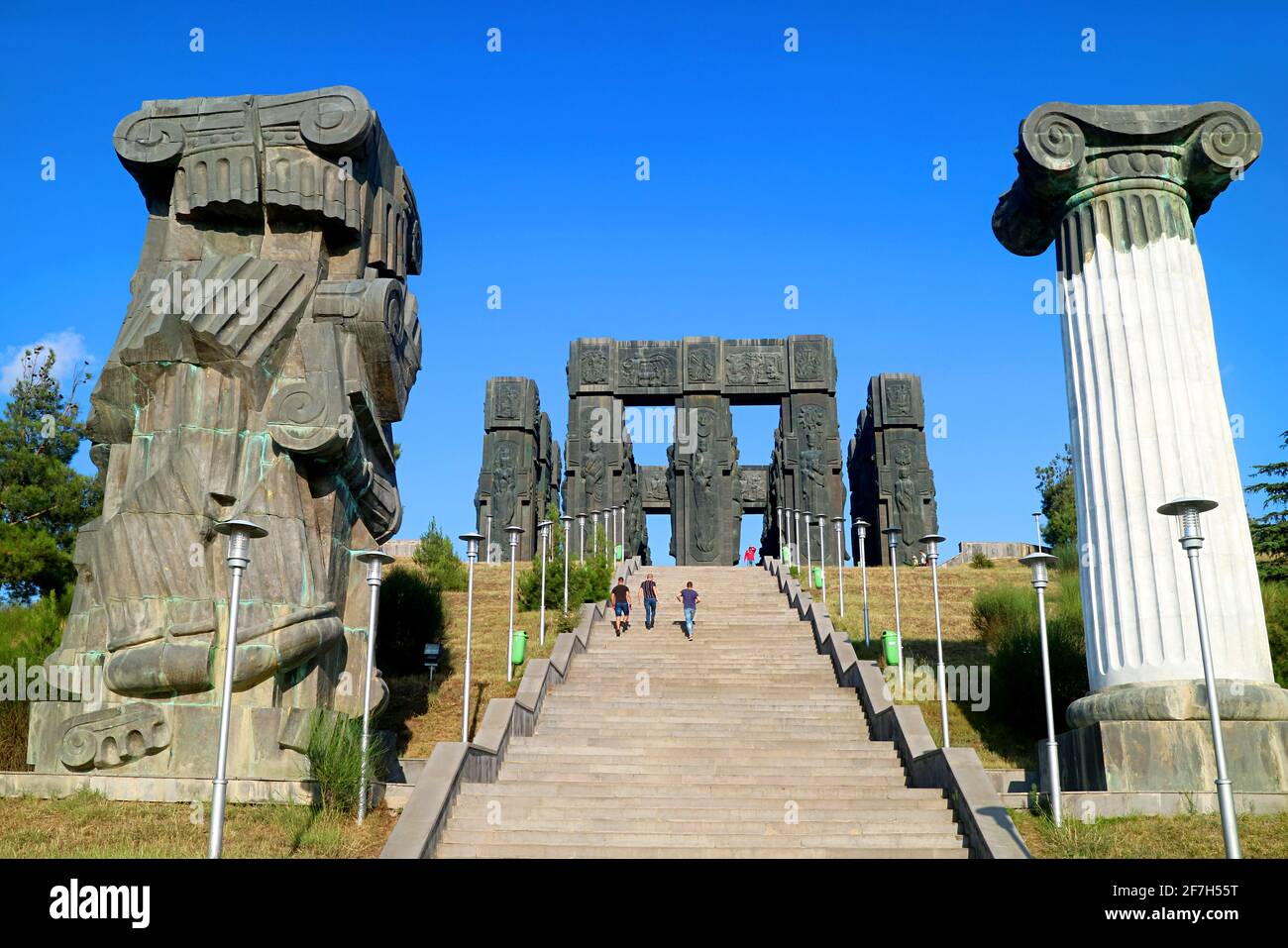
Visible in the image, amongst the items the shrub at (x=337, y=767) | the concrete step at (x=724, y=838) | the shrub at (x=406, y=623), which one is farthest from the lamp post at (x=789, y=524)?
the shrub at (x=337, y=767)

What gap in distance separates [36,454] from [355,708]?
54.3 ft

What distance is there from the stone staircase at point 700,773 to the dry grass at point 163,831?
849 mm

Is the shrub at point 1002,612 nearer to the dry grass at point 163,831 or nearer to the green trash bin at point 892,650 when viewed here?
the green trash bin at point 892,650

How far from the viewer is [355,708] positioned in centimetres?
1284

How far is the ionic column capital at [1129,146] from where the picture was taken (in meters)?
12.8

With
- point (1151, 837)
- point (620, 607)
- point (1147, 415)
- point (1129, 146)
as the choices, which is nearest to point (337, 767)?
point (1151, 837)

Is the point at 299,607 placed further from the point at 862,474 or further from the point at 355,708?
the point at 862,474

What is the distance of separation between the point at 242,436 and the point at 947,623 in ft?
43.8

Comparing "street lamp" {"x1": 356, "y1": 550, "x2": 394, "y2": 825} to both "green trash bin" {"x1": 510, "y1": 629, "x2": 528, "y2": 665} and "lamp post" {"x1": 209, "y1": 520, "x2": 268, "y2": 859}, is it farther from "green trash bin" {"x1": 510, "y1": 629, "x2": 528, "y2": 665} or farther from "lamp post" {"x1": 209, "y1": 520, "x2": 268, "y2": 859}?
"green trash bin" {"x1": 510, "y1": 629, "x2": 528, "y2": 665}

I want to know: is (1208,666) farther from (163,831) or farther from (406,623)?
(406,623)

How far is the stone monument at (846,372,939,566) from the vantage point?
36.8 meters
